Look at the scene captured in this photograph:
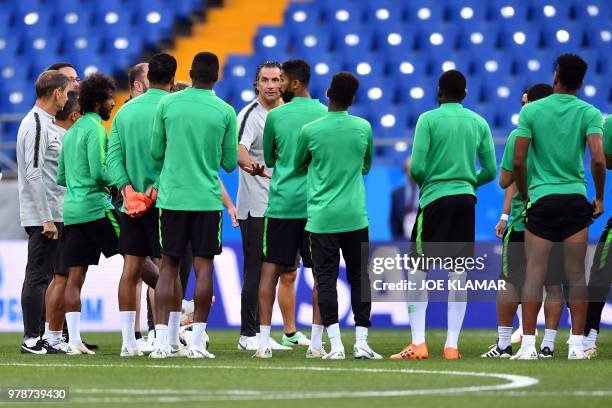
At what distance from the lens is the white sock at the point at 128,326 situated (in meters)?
8.77

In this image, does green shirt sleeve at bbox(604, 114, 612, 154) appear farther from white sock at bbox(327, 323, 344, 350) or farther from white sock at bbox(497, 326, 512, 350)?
white sock at bbox(327, 323, 344, 350)

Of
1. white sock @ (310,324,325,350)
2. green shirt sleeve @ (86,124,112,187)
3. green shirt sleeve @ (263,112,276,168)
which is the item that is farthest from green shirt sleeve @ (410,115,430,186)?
green shirt sleeve @ (86,124,112,187)

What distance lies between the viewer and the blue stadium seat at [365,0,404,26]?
18.6m

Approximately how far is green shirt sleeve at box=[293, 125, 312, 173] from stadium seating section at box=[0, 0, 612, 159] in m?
8.45

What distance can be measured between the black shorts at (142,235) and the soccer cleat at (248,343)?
64.6 inches

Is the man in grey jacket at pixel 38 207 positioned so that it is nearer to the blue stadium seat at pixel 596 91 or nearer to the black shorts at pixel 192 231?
the black shorts at pixel 192 231

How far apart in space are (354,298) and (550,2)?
11.3 metres

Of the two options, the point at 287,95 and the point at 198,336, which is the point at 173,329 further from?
the point at 287,95

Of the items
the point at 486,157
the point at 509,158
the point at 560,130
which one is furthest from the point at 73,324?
the point at 560,130

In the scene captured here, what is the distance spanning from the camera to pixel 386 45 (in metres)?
18.3

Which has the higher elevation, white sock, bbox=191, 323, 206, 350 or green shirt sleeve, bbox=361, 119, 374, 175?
green shirt sleeve, bbox=361, 119, 374, 175

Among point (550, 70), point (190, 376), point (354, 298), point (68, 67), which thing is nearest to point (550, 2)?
point (550, 70)

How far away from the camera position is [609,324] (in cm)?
1303

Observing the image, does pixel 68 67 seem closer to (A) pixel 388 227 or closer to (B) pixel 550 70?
(A) pixel 388 227
